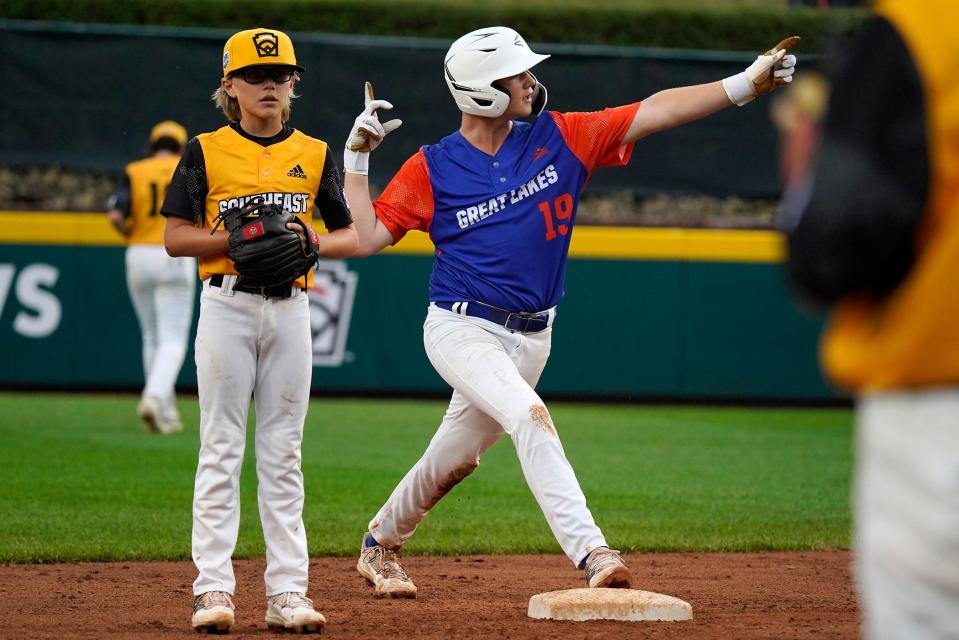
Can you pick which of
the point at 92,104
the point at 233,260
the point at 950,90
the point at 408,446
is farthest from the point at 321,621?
the point at 92,104

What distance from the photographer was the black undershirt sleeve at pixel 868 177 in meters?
2.17

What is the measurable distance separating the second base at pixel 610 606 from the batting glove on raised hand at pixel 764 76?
6.37 ft

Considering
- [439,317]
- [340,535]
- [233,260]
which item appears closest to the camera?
[233,260]

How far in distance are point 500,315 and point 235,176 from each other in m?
1.20

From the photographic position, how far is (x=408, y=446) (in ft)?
36.2

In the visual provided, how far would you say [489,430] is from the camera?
19.1 feet

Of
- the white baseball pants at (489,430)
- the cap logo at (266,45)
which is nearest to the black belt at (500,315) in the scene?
the white baseball pants at (489,430)

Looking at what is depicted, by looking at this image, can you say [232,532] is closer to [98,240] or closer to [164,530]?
[164,530]

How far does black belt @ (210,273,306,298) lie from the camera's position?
5070mm

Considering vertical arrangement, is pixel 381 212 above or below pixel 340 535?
above

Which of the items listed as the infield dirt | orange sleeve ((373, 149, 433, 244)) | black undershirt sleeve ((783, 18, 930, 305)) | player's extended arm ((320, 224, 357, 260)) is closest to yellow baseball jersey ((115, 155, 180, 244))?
the infield dirt

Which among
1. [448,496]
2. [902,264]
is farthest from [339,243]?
[448,496]

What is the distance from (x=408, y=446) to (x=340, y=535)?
3.45m

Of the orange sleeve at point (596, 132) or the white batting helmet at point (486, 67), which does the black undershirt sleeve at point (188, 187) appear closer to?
the white batting helmet at point (486, 67)
